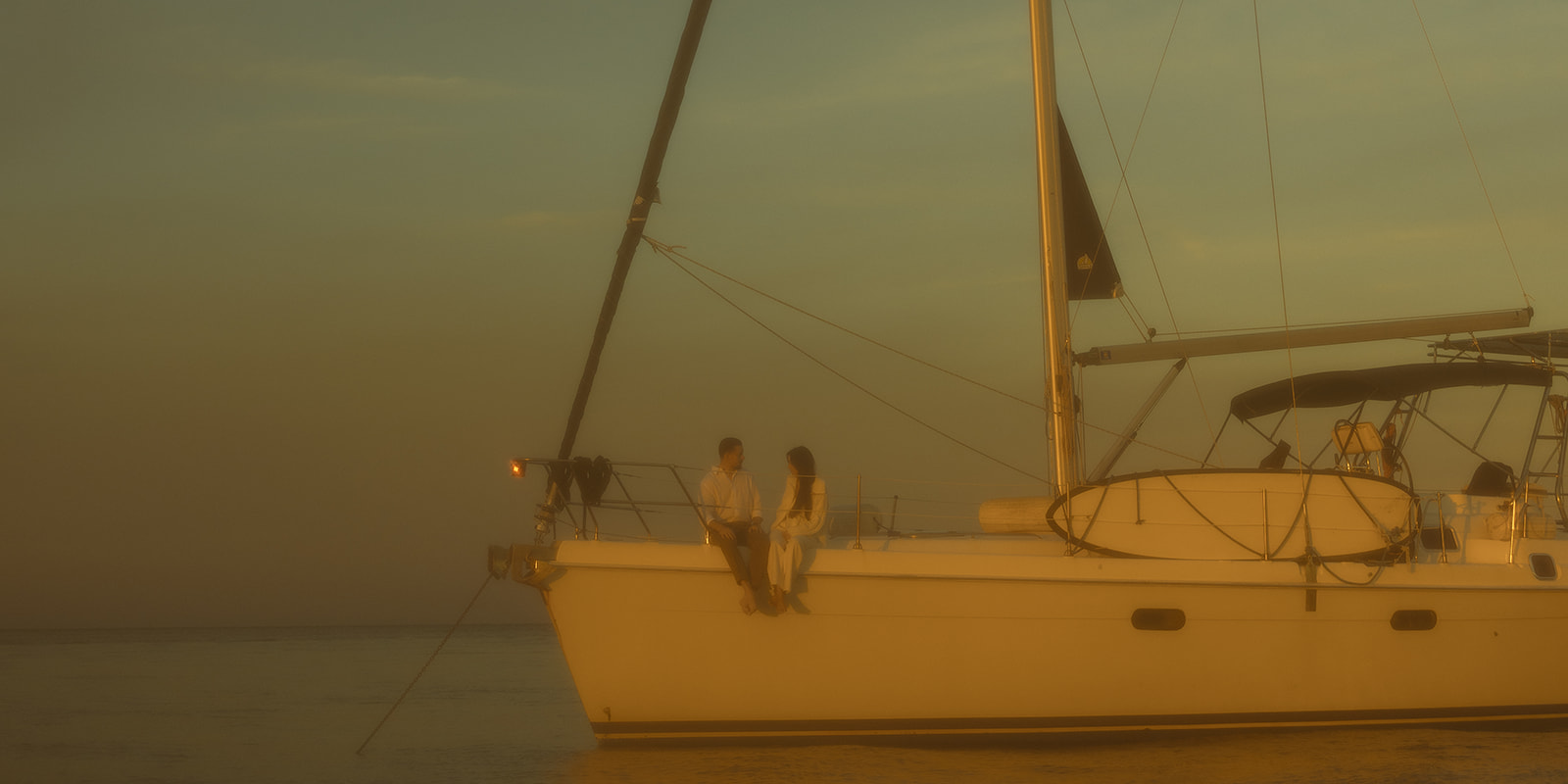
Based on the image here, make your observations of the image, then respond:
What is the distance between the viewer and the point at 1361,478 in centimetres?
1097

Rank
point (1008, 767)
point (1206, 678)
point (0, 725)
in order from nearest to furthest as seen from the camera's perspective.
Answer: point (1008, 767) < point (1206, 678) < point (0, 725)

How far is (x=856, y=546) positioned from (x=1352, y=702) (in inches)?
177

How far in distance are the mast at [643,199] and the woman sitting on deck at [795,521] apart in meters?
1.71

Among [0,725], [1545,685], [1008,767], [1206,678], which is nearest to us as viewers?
[1008,767]

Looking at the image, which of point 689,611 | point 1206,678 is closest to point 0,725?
point 689,611

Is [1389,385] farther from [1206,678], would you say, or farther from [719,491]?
[719,491]

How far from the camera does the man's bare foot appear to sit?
391 inches

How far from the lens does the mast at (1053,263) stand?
11.5 metres

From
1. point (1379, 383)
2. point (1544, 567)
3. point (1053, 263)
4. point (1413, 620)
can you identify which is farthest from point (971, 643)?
point (1544, 567)

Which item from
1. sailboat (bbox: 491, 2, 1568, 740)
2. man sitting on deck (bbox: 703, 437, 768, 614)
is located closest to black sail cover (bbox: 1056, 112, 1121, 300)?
sailboat (bbox: 491, 2, 1568, 740)

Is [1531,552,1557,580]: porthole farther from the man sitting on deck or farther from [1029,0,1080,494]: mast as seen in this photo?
the man sitting on deck

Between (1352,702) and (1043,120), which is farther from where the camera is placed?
(1043,120)

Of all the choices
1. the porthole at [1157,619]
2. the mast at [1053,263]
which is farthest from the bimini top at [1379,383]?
the porthole at [1157,619]

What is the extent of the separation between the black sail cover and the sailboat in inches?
10.9
